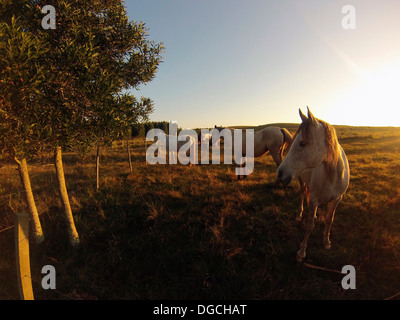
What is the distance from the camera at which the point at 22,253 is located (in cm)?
243

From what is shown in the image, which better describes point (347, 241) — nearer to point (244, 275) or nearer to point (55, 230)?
point (244, 275)

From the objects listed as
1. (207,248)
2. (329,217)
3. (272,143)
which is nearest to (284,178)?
(329,217)

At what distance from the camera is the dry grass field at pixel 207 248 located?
3.22 m

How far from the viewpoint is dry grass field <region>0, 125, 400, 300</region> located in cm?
322

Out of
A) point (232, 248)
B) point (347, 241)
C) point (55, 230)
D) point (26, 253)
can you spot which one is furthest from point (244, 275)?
point (55, 230)

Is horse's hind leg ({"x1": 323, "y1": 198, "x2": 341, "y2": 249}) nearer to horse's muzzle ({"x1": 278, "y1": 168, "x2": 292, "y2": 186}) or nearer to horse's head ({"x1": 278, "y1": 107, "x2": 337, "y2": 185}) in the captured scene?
horse's head ({"x1": 278, "y1": 107, "x2": 337, "y2": 185})

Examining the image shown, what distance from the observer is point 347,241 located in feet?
13.5

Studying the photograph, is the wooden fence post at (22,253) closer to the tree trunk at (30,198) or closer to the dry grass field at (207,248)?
the dry grass field at (207,248)

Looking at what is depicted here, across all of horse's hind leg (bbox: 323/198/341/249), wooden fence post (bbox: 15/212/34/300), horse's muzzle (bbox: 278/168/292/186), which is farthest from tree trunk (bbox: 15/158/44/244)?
horse's hind leg (bbox: 323/198/341/249)

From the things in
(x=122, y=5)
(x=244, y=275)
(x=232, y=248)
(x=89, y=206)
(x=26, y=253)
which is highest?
(x=122, y=5)

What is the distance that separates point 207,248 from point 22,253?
3.44 meters

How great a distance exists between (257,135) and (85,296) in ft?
29.9

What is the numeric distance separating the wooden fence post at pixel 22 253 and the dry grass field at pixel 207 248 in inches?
23.1

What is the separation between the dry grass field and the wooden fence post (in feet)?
1.92
